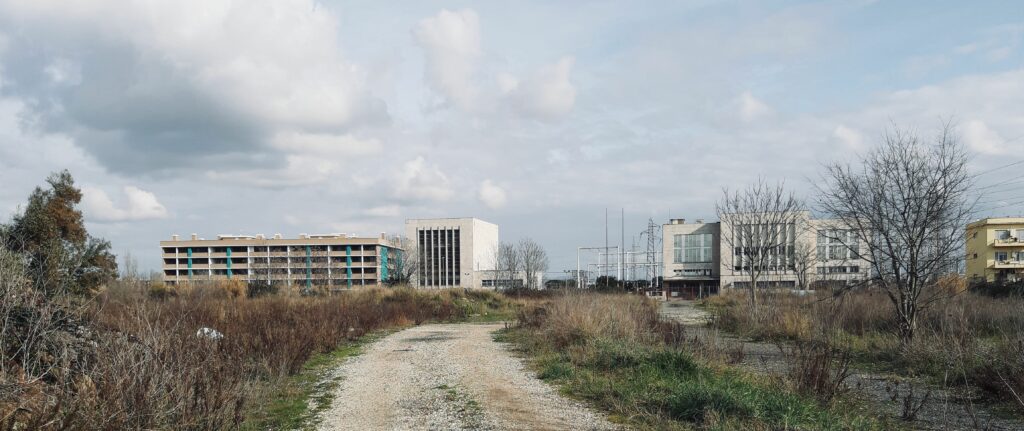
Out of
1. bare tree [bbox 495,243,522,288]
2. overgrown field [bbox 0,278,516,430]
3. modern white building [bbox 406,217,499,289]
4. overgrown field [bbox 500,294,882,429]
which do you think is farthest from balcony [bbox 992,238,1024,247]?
overgrown field [bbox 0,278,516,430]

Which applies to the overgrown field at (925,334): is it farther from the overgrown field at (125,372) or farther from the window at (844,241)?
the overgrown field at (125,372)

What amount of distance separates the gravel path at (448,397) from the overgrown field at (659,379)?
0.58m

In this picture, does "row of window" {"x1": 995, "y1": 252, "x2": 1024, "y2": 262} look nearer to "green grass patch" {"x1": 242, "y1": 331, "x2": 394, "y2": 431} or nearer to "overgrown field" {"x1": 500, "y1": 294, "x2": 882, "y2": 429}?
"overgrown field" {"x1": 500, "y1": 294, "x2": 882, "y2": 429}

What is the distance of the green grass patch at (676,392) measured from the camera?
7304 mm

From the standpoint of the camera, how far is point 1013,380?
933 centimetres

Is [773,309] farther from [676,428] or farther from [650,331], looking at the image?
[676,428]

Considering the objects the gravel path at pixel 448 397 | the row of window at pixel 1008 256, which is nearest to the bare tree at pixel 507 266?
the row of window at pixel 1008 256

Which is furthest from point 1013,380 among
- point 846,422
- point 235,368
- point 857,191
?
point 235,368

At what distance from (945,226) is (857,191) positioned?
6.21ft

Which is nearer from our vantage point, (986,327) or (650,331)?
(650,331)

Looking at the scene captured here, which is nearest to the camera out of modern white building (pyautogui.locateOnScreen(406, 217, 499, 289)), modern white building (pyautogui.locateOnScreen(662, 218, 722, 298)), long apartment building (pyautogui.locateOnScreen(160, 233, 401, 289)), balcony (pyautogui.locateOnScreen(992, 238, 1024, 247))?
balcony (pyautogui.locateOnScreen(992, 238, 1024, 247))

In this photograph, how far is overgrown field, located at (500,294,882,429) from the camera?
7445mm

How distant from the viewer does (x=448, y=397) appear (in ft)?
32.1

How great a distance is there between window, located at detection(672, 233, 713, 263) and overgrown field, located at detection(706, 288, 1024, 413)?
71.1 metres
